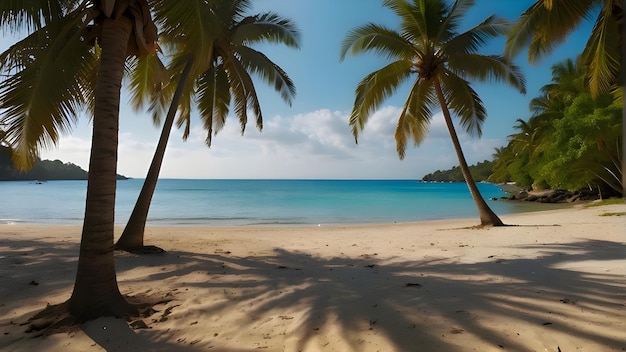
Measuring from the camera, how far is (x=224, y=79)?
1043 centimetres

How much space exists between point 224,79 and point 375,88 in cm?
565

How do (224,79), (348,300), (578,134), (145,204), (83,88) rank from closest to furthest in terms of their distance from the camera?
(348,300), (83,88), (145,204), (224,79), (578,134)

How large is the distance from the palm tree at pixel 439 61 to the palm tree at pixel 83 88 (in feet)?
30.1

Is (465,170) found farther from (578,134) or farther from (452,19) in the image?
(578,134)

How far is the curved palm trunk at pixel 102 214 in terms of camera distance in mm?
3779

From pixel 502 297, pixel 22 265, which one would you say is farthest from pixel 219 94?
pixel 502 297

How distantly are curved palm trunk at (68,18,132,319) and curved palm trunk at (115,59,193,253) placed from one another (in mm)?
3573

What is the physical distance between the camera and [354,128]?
1380cm

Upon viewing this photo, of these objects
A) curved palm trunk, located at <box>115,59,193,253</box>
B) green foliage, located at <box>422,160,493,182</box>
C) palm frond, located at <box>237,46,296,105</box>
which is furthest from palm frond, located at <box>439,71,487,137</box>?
green foliage, located at <box>422,160,493,182</box>

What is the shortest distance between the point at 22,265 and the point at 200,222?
50.3 ft

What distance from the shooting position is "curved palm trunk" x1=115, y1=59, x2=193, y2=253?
24.6ft

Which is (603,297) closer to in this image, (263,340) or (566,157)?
(263,340)

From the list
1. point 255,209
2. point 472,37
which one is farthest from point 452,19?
point 255,209

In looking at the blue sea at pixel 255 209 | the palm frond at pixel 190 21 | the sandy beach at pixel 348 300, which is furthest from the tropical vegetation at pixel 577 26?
the blue sea at pixel 255 209
